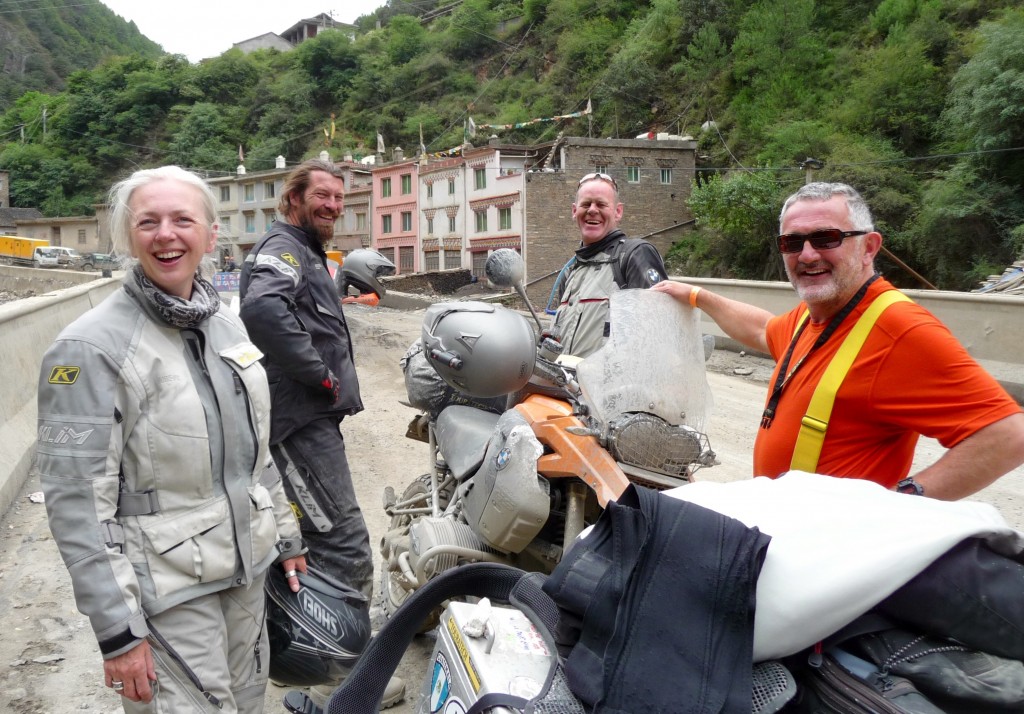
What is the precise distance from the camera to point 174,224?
6.82ft

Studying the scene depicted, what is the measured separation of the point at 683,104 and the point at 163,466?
4629 cm

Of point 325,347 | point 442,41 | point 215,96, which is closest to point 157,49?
point 215,96

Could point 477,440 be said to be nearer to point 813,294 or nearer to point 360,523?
point 360,523

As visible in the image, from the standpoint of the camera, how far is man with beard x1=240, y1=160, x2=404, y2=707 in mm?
3141

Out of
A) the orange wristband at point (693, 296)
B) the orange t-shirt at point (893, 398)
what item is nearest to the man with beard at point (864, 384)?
the orange t-shirt at point (893, 398)

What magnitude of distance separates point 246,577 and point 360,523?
1320mm

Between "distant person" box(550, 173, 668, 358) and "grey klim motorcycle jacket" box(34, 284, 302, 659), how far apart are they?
1808mm

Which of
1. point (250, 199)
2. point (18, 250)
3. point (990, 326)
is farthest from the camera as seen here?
point (250, 199)

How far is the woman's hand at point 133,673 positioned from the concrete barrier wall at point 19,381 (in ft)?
13.4

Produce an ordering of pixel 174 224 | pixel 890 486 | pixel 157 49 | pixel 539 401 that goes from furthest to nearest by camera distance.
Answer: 1. pixel 157 49
2. pixel 539 401
3. pixel 890 486
4. pixel 174 224

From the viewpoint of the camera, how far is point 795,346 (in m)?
2.48

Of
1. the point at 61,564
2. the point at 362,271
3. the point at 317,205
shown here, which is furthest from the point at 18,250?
the point at 317,205

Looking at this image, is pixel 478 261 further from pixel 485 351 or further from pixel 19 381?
pixel 485 351

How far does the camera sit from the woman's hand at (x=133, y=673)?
184cm
